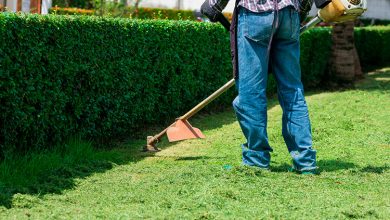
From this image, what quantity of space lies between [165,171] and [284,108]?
1128 mm

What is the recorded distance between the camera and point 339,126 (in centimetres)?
998

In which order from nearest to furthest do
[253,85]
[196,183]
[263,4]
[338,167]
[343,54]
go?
1. [196,183]
2. [263,4]
3. [253,85]
4. [338,167]
5. [343,54]

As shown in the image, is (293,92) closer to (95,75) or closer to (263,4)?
(263,4)

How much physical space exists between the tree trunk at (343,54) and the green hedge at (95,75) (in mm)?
5281

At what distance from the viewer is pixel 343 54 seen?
16188mm

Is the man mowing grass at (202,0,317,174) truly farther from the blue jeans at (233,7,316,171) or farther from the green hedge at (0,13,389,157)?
the green hedge at (0,13,389,157)

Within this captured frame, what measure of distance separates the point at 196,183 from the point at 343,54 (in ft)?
35.2

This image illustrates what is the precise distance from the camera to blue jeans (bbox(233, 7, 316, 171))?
21.5 ft

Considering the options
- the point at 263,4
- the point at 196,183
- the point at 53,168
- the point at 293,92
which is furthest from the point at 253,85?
the point at 53,168

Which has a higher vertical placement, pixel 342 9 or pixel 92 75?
pixel 342 9

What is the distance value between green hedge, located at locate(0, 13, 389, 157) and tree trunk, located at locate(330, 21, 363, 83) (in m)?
5.28

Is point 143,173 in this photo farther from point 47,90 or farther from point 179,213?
point 179,213

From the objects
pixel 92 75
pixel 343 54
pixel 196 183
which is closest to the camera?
pixel 196 183

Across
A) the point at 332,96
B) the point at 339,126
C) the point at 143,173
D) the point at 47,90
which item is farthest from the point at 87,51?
the point at 332,96
